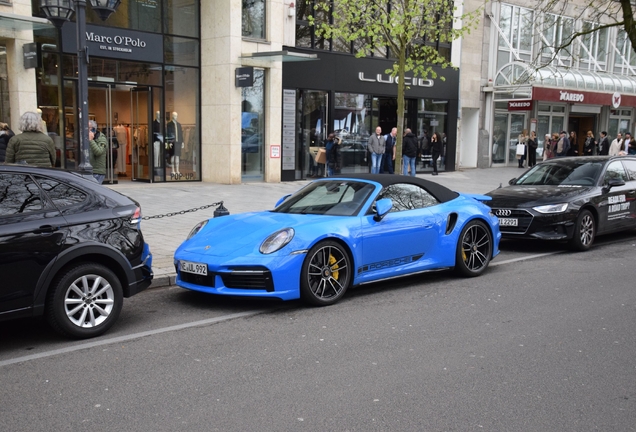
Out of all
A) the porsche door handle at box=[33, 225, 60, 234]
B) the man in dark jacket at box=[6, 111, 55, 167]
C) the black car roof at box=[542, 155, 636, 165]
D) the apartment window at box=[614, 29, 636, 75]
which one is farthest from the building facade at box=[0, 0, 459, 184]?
the apartment window at box=[614, 29, 636, 75]

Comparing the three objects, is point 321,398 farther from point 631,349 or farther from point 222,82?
point 222,82

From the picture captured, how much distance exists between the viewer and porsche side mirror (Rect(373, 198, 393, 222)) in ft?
23.8

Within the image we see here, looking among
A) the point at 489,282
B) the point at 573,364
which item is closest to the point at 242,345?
the point at 573,364

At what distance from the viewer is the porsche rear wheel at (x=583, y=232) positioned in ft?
34.0

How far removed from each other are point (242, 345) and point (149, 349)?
0.77m

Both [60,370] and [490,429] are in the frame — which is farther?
[60,370]

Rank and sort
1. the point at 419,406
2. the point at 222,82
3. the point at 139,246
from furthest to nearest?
the point at 222,82
the point at 139,246
the point at 419,406

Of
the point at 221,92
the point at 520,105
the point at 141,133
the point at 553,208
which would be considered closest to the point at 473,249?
the point at 553,208

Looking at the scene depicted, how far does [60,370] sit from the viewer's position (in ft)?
16.1

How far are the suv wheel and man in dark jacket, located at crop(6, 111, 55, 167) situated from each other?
4352mm

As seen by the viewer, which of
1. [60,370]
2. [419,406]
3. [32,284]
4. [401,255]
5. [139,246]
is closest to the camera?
[419,406]

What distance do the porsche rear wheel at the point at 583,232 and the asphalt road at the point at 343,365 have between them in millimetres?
2745

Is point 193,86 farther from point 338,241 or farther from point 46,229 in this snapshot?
point 46,229

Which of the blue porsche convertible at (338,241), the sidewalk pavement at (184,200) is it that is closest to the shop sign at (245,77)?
the sidewalk pavement at (184,200)
